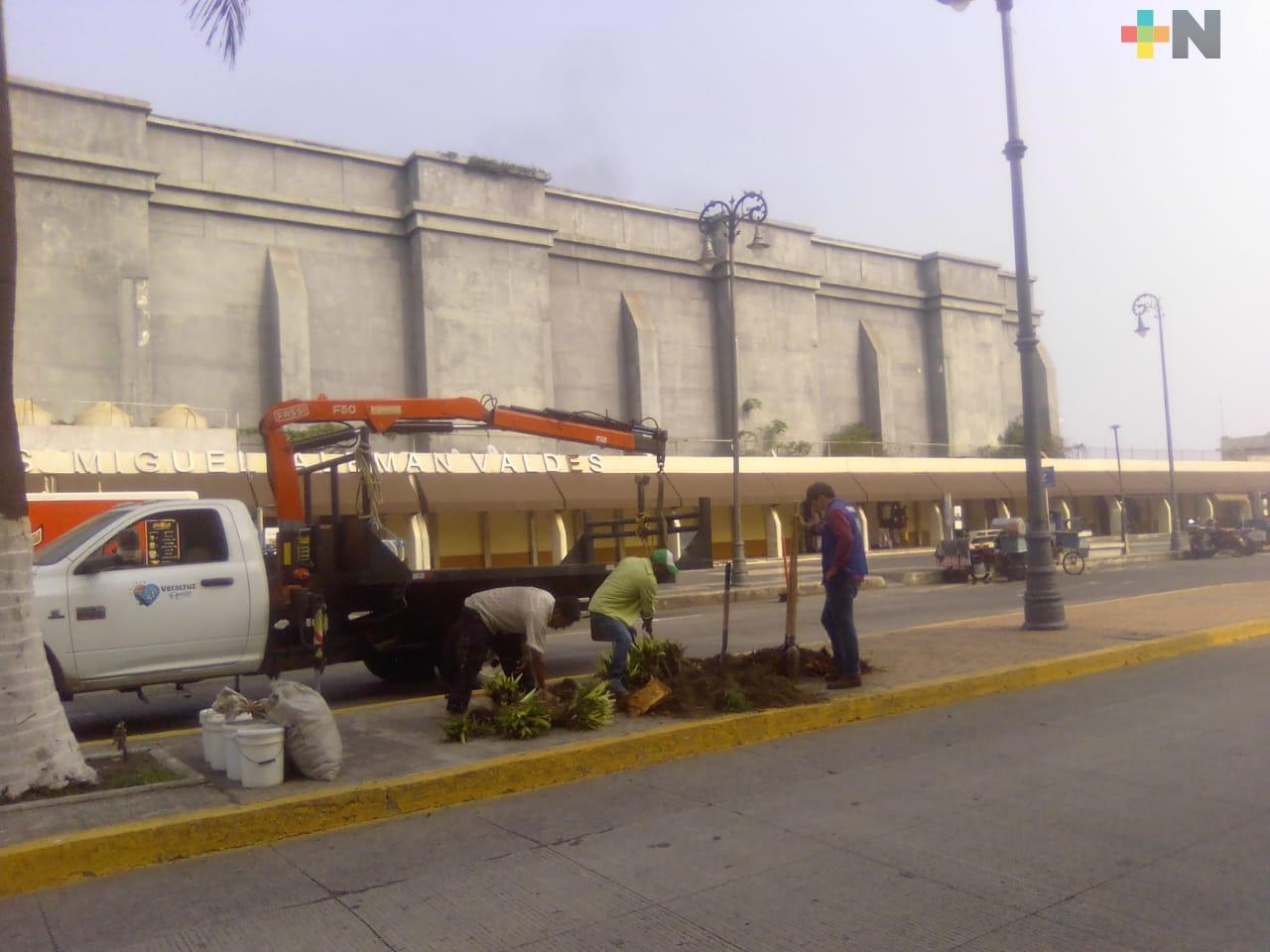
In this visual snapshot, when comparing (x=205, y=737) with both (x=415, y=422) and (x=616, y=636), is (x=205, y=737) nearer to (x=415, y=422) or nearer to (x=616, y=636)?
(x=616, y=636)

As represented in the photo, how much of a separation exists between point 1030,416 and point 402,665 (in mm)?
8047

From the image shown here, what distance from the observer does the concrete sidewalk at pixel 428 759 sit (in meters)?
5.38

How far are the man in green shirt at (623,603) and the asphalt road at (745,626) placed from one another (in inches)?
119

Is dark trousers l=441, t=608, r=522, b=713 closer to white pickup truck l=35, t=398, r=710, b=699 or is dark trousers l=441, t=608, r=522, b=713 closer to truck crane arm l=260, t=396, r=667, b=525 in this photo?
white pickup truck l=35, t=398, r=710, b=699

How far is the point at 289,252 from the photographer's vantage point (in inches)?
1582

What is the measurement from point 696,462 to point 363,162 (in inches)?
711

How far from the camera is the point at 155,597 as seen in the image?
28.4 feet

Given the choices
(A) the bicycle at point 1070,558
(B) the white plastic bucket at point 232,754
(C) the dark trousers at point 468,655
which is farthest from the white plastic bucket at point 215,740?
(A) the bicycle at point 1070,558

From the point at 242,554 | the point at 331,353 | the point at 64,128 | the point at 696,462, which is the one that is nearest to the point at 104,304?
the point at 64,128

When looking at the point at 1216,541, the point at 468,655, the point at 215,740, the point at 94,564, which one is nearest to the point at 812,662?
the point at 468,655

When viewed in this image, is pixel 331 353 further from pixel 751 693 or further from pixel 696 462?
pixel 751 693

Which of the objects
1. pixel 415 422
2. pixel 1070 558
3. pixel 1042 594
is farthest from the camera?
pixel 1070 558

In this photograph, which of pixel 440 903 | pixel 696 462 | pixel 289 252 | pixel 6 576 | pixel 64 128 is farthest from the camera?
pixel 696 462

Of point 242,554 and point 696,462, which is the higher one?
point 696,462
